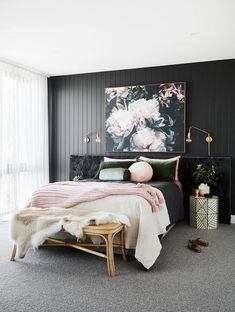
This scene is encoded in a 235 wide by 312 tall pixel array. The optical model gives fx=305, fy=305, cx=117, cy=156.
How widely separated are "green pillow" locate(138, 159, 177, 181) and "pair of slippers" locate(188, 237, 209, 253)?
1089 millimetres

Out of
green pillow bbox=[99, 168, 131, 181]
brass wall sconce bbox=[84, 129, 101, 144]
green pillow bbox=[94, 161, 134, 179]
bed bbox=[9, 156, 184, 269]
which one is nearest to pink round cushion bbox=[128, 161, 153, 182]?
green pillow bbox=[99, 168, 131, 181]

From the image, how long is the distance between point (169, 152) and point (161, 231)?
1888mm

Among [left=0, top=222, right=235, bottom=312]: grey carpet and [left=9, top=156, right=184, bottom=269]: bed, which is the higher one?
[left=9, top=156, right=184, bottom=269]: bed

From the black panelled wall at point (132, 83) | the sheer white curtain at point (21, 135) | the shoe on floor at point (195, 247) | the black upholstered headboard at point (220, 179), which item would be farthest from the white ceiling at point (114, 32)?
the shoe on floor at point (195, 247)

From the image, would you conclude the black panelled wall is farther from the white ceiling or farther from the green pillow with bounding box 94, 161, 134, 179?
the green pillow with bounding box 94, 161, 134, 179

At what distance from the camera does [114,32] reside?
3.69 m

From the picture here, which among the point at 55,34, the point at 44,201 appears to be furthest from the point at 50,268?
the point at 55,34

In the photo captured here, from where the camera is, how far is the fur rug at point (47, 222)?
9.48 ft

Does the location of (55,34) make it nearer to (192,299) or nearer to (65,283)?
(65,283)

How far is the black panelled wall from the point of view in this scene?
4.79 m

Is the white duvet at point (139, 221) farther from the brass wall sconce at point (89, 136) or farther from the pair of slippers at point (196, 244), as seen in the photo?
the brass wall sconce at point (89, 136)

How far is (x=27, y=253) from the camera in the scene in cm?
337

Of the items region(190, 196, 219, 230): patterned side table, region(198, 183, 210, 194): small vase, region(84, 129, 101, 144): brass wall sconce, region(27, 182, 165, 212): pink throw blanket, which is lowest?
region(190, 196, 219, 230): patterned side table

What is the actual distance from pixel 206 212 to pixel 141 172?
3.56ft
